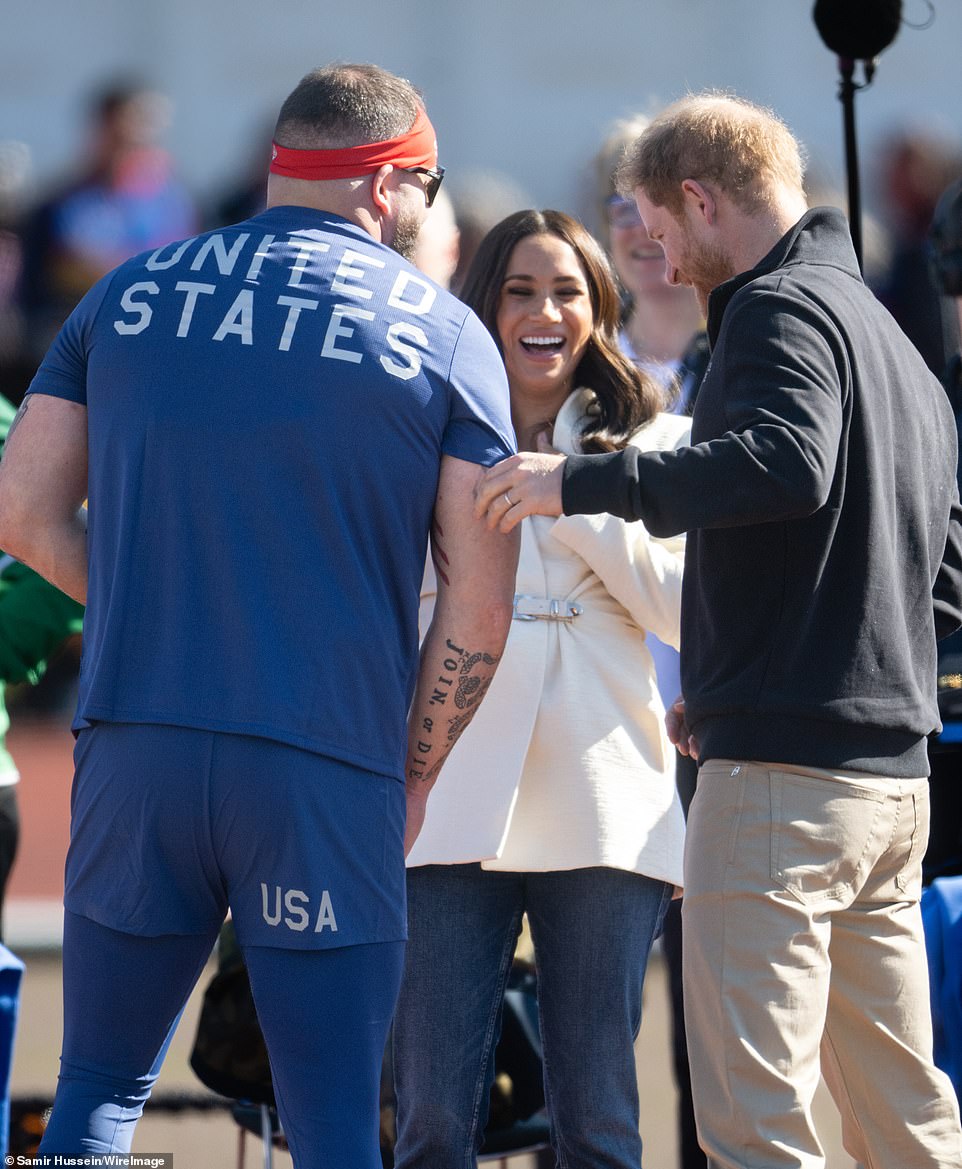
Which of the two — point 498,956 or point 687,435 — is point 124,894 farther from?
point 687,435

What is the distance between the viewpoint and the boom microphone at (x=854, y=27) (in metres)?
3.83

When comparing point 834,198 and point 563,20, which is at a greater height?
point 563,20

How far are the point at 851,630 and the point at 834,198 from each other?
3.92m

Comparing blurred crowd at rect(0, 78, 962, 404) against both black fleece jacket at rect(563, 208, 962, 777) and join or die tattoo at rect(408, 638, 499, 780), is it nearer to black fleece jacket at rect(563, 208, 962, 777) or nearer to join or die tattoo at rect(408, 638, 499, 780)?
black fleece jacket at rect(563, 208, 962, 777)

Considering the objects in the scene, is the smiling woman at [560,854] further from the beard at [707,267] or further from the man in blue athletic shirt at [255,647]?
the man in blue athletic shirt at [255,647]

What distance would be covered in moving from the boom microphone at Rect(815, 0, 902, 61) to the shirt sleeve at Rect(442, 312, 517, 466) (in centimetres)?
201

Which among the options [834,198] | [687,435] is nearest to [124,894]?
[687,435]

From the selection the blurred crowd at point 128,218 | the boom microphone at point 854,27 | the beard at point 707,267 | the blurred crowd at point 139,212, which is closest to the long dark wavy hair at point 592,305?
the beard at point 707,267

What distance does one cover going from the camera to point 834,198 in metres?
5.93

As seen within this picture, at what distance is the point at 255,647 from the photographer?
2.02 m

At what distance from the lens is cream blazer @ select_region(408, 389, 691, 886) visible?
270cm

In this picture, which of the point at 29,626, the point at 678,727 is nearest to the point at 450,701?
the point at 678,727

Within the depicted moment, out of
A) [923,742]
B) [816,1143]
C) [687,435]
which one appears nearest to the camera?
[816,1143]

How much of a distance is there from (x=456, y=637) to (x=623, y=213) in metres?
1.95
